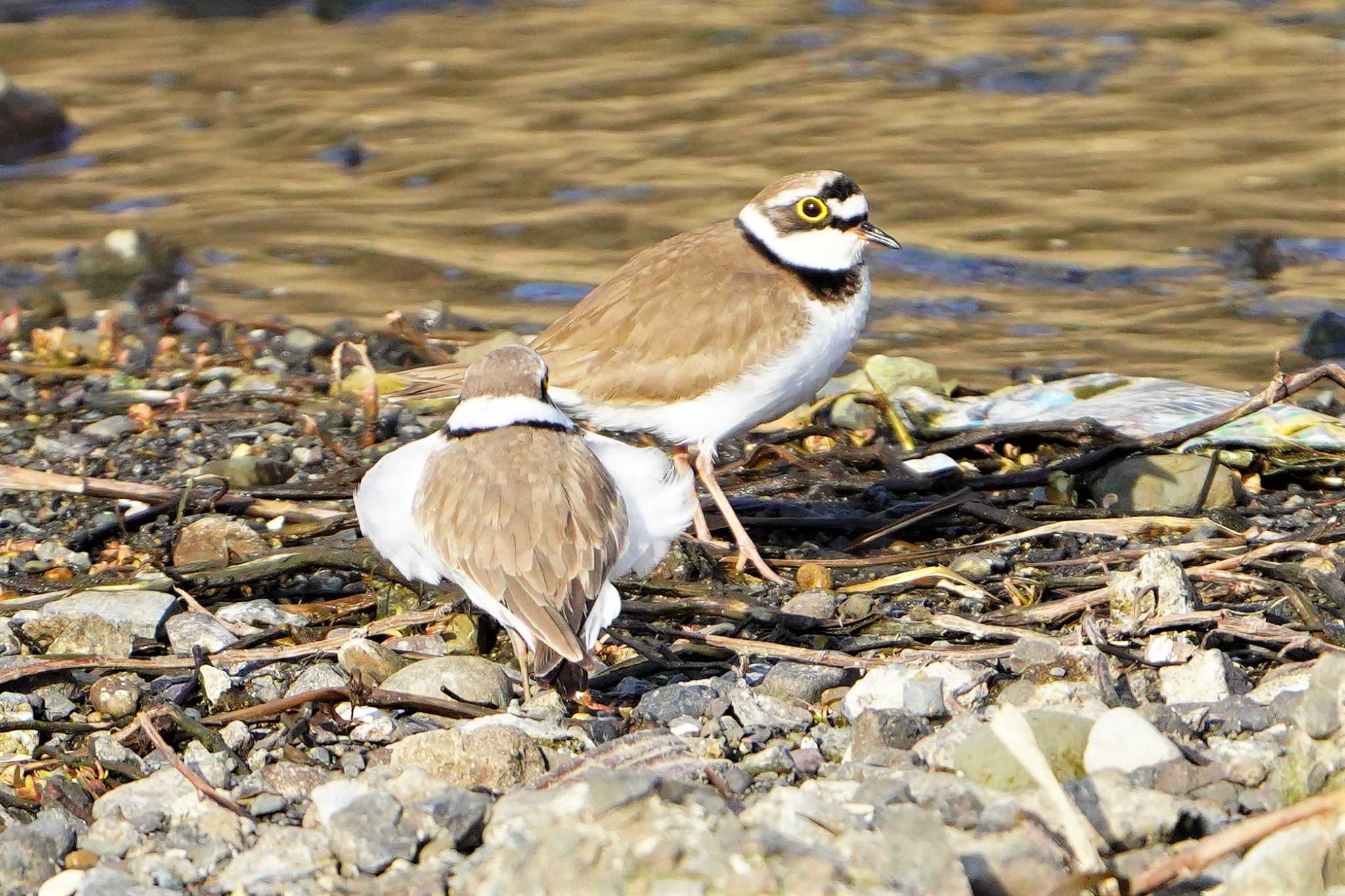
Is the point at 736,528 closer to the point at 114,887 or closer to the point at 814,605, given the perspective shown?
the point at 814,605

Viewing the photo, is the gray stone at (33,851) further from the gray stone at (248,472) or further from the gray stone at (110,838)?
the gray stone at (248,472)

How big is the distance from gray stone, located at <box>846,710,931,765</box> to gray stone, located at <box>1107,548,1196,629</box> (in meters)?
0.77

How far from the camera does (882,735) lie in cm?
362

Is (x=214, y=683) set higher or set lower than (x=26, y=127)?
higher

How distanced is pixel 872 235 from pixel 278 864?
3194mm

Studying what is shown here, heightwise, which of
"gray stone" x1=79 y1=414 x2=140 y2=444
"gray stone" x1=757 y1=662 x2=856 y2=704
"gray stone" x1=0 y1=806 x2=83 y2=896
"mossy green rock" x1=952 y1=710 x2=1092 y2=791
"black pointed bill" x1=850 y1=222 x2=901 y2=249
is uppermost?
"black pointed bill" x1=850 y1=222 x2=901 y2=249

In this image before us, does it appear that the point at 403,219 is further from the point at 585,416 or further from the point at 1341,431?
the point at 1341,431

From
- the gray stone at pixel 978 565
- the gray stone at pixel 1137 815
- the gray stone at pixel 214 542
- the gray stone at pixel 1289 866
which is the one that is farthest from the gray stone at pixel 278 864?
the gray stone at pixel 978 565

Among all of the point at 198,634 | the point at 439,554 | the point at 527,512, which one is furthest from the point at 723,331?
the point at 198,634

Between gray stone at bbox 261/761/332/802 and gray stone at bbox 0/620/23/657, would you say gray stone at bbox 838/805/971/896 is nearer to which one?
gray stone at bbox 261/761/332/802

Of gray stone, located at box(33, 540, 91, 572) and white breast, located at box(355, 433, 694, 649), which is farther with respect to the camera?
gray stone, located at box(33, 540, 91, 572)

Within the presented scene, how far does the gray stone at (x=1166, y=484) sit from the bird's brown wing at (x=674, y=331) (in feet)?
3.86

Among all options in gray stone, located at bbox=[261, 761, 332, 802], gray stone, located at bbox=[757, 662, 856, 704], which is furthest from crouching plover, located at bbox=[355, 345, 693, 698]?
gray stone, located at bbox=[261, 761, 332, 802]

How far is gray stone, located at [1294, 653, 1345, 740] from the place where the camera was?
3197 millimetres
